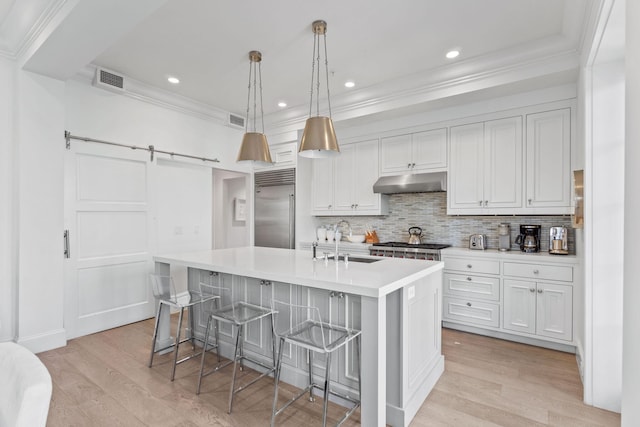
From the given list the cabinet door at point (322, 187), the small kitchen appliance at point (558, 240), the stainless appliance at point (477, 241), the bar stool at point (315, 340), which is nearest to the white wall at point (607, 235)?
the small kitchen appliance at point (558, 240)

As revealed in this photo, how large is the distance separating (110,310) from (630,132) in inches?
179

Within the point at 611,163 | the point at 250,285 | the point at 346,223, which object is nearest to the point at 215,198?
the point at 346,223

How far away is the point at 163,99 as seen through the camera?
4.16 metres

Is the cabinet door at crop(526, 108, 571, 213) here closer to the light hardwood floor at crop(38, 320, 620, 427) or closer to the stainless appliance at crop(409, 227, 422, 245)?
the stainless appliance at crop(409, 227, 422, 245)

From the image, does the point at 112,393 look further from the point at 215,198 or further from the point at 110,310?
the point at 215,198

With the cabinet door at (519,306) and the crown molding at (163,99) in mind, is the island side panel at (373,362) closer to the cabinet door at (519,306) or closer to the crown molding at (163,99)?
the cabinet door at (519,306)

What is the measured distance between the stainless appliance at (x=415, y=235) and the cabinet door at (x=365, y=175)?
550mm

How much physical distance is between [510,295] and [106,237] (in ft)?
14.4

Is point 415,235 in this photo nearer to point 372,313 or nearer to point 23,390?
point 372,313

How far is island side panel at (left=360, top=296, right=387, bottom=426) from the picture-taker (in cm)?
182

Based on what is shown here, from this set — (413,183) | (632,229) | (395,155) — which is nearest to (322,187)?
(395,155)

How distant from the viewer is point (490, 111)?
3.60 metres

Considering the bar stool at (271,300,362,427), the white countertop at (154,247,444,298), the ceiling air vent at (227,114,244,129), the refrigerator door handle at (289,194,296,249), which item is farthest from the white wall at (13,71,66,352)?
the refrigerator door handle at (289,194,296,249)

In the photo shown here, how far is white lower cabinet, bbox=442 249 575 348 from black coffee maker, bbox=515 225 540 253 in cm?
29
